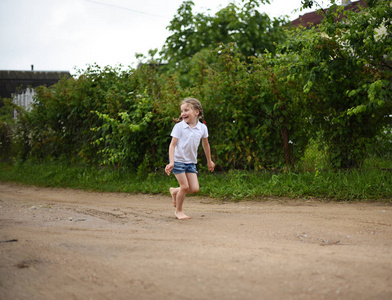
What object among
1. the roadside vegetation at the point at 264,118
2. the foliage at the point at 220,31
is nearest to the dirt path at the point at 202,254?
the roadside vegetation at the point at 264,118

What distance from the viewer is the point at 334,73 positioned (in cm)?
768

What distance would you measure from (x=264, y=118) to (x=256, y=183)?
4.64 ft

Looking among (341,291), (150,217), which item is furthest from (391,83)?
(341,291)

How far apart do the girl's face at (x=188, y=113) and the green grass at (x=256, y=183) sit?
2.38m

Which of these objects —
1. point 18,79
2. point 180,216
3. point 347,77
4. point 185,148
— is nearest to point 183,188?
point 180,216

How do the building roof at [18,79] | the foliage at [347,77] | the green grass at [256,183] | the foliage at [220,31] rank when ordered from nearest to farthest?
the foliage at [347,77] → the green grass at [256,183] → the foliage at [220,31] → the building roof at [18,79]

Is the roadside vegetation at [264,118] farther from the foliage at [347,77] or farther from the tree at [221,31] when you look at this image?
the tree at [221,31]

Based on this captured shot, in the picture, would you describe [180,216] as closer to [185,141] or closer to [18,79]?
[185,141]

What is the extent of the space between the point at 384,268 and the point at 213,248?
61.9 inches

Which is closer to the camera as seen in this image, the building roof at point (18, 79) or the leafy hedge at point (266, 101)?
the leafy hedge at point (266, 101)

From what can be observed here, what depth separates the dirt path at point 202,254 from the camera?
10.4 ft

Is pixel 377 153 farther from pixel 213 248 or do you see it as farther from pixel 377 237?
pixel 213 248

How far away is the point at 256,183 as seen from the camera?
28.2 feet

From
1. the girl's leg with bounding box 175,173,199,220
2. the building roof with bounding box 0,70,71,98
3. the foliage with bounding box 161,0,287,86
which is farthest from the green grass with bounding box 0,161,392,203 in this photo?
the building roof with bounding box 0,70,71,98
